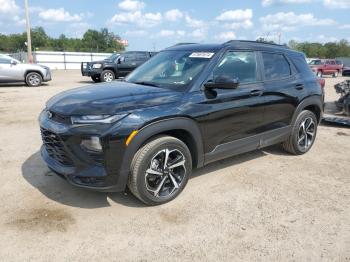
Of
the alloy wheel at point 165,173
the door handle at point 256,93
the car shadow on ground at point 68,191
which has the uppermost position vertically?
the door handle at point 256,93

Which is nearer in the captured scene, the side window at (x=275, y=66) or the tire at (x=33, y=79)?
the side window at (x=275, y=66)

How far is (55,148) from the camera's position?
3.73 metres

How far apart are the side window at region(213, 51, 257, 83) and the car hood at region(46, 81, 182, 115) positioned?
31.5 inches

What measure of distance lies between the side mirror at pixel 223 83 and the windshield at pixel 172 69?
234mm

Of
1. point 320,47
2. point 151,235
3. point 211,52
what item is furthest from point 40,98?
point 320,47

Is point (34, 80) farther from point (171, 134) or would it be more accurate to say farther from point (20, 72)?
point (171, 134)

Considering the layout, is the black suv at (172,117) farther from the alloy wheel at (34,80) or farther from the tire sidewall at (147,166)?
the alloy wheel at (34,80)

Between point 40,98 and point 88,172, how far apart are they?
9463mm

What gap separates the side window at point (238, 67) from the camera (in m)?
4.39

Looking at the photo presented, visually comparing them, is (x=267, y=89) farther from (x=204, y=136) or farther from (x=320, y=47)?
(x=320, y=47)

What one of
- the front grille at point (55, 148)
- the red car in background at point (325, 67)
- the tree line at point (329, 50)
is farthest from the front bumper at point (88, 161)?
the tree line at point (329, 50)

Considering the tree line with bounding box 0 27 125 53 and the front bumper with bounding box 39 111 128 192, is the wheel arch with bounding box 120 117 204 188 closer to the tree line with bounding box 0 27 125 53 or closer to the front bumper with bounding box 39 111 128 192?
the front bumper with bounding box 39 111 128 192

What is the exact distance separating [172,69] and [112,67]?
1375 centimetres

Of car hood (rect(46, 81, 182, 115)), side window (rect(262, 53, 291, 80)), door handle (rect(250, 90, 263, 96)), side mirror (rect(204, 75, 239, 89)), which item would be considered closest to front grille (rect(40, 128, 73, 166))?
car hood (rect(46, 81, 182, 115))
